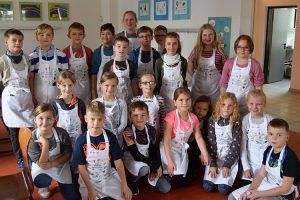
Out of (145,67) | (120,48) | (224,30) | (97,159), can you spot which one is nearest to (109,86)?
(120,48)

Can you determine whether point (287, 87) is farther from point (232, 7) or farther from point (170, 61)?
point (170, 61)

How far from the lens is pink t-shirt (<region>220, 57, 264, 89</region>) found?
2.81 m

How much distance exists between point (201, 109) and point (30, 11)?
4004mm

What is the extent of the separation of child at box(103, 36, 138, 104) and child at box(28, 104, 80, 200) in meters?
0.74

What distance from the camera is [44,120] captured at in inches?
85.9

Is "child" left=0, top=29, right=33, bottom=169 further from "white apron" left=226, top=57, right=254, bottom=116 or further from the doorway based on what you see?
the doorway

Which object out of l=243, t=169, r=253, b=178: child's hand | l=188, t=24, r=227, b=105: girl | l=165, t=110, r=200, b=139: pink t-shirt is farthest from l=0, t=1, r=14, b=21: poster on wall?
l=243, t=169, r=253, b=178: child's hand

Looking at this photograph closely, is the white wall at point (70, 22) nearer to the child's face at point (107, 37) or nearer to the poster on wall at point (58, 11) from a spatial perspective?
the poster on wall at point (58, 11)

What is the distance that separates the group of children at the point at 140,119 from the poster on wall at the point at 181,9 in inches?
73.0

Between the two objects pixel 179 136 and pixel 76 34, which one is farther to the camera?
pixel 76 34

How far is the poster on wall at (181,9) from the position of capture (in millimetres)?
4812

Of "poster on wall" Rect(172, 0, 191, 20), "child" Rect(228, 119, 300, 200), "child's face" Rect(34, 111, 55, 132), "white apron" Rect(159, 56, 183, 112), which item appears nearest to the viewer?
"child" Rect(228, 119, 300, 200)

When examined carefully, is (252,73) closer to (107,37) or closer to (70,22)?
(107,37)

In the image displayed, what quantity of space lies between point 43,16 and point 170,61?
3710mm
